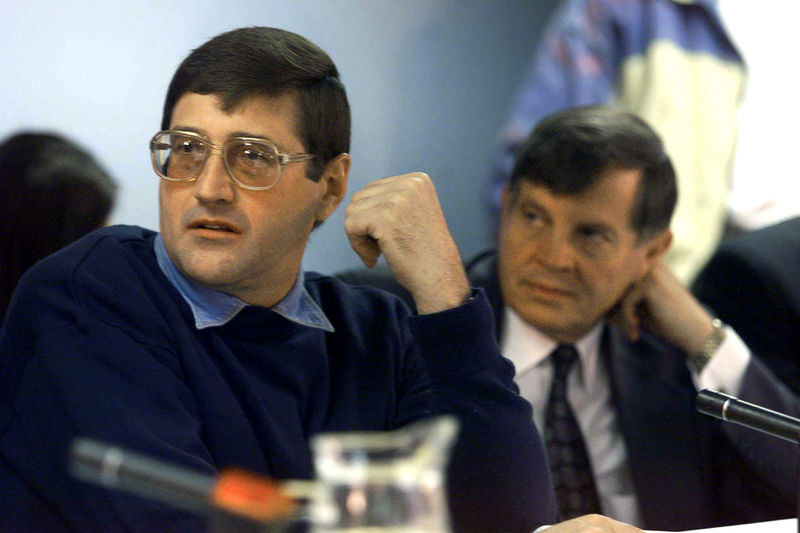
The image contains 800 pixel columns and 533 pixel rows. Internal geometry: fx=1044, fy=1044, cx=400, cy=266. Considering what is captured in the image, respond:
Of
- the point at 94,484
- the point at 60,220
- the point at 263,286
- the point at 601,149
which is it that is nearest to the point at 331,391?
the point at 263,286

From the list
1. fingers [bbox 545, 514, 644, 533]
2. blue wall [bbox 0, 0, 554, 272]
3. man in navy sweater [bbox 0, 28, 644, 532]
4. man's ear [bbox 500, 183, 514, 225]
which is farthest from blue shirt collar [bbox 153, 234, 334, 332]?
man's ear [bbox 500, 183, 514, 225]

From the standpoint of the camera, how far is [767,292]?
7.30 feet

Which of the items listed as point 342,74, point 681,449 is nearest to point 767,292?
point 681,449

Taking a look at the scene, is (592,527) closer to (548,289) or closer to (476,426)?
(476,426)

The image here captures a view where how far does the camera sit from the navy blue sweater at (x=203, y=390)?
1.18 m

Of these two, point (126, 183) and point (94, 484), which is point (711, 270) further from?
point (94, 484)

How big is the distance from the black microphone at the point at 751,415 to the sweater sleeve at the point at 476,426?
38 cm

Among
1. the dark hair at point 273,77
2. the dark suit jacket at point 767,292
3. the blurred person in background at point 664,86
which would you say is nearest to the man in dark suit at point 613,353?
the dark suit jacket at point 767,292

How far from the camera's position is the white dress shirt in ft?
6.25

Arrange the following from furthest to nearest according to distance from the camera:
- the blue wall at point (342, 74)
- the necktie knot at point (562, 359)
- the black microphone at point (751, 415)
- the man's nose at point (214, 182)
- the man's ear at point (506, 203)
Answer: the man's ear at point (506, 203) < the necktie knot at point (562, 359) < the blue wall at point (342, 74) < the man's nose at point (214, 182) < the black microphone at point (751, 415)

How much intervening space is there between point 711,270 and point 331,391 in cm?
123

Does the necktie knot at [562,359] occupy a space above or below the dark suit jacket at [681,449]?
above

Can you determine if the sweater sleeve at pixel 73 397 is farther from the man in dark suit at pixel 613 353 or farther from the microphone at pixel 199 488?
the man in dark suit at pixel 613 353

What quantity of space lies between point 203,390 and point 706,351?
1153 millimetres
